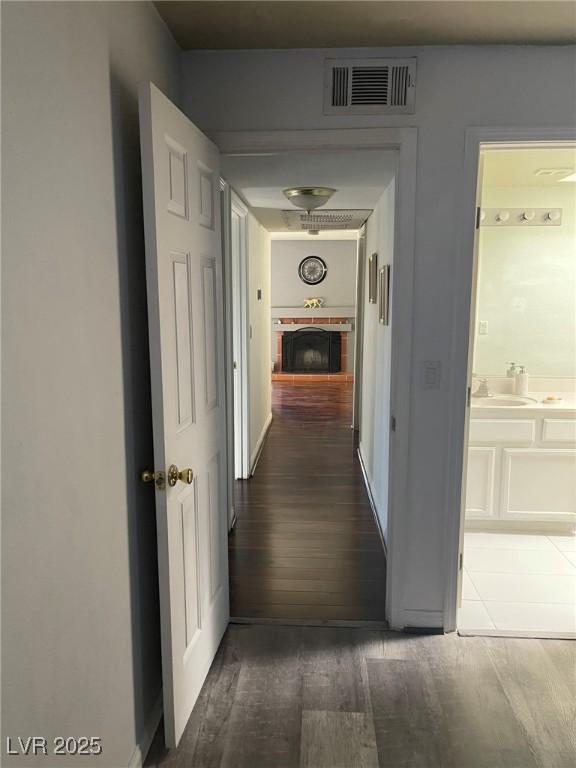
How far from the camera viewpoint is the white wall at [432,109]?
2174mm

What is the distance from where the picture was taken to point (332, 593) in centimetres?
282

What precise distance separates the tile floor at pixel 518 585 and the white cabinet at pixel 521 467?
0.17m

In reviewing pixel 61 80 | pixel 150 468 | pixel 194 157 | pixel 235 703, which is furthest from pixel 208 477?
pixel 61 80

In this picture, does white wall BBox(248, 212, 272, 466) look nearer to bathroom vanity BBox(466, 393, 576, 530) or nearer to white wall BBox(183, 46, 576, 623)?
bathroom vanity BBox(466, 393, 576, 530)

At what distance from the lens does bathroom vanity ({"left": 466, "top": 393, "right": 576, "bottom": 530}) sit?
11.3 ft

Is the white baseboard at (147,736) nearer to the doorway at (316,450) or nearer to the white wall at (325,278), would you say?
the doorway at (316,450)

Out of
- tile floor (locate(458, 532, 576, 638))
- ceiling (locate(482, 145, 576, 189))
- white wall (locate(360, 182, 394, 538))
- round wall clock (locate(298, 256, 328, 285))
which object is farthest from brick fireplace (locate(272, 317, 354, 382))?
tile floor (locate(458, 532, 576, 638))

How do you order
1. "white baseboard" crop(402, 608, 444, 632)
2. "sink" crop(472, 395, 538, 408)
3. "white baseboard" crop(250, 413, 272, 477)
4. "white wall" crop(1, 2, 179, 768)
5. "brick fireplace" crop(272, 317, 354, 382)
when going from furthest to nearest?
"brick fireplace" crop(272, 317, 354, 382)
"white baseboard" crop(250, 413, 272, 477)
"sink" crop(472, 395, 538, 408)
"white baseboard" crop(402, 608, 444, 632)
"white wall" crop(1, 2, 179, 768)

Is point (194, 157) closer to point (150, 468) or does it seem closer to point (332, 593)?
point (150, 468)

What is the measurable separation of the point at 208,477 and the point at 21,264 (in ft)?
4.25

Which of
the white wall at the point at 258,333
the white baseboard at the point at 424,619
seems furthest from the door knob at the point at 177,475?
the white wall at the point at 258,333

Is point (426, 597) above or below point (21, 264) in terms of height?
below

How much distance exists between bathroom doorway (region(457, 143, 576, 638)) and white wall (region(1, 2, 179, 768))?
1.65 metres

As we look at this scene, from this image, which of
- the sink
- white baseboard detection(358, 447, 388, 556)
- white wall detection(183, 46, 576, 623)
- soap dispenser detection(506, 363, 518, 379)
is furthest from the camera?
soap dispenser detection(506, 363, 518, 379)
